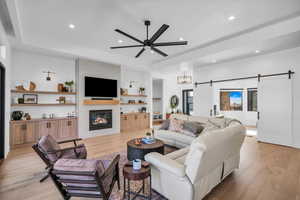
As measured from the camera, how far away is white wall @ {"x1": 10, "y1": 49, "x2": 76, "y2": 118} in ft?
15.6

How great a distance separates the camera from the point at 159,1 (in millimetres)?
2631

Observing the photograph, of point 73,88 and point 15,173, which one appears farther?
point 73,88

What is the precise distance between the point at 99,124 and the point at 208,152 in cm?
512

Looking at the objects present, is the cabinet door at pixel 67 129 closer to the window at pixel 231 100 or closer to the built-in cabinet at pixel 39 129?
Answer: the built-in cabinet at pixel 39 129

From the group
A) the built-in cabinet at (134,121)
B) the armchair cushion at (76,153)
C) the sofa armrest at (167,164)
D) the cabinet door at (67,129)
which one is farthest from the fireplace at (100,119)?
the sofa armrest at (167,164)

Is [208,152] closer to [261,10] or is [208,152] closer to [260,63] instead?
[261,10]

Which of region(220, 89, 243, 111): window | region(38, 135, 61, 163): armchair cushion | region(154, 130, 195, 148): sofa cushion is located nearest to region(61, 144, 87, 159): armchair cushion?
region(38, 135, 61, 163): armchair cushion

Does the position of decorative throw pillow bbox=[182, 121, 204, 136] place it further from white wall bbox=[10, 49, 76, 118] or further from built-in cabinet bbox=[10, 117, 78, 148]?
white wall bbox=[10, 49, 76, 118]

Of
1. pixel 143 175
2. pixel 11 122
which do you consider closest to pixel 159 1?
pixel 143 175

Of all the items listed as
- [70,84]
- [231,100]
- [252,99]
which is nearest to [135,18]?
[70,84]

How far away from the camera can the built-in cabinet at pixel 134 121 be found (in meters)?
6.98

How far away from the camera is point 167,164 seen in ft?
6.39

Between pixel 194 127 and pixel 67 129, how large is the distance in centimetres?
434

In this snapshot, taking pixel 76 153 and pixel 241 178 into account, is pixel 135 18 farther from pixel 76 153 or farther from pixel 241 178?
pixel 241 178
